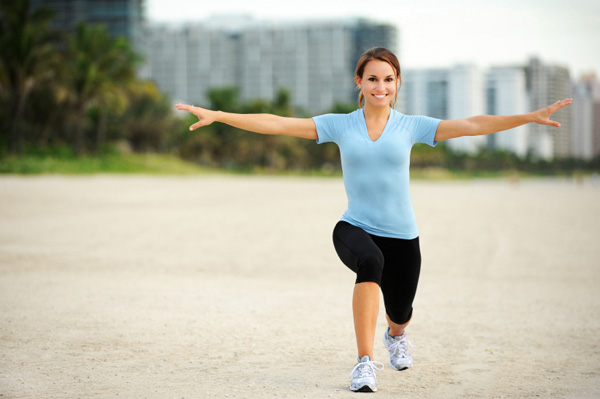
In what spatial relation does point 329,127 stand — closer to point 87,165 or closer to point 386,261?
point 386,261

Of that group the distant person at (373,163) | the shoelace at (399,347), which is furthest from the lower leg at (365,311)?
the shoelace at (399,347)

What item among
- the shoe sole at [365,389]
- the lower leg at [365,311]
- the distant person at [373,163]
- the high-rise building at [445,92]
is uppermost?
the high-rise building at [445,92]

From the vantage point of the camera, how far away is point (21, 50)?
35.5 m

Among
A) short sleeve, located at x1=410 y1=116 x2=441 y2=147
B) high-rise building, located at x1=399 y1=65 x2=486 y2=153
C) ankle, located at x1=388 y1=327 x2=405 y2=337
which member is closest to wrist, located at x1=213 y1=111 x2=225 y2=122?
short sleeve, located at x1=410 y1=116 x2=441 y2=147

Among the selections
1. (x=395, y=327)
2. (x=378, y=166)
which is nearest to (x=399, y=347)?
(x=395, y=327)

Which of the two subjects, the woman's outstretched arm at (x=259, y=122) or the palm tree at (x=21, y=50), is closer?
the woman's outstretched arm at (x=259, y=122)

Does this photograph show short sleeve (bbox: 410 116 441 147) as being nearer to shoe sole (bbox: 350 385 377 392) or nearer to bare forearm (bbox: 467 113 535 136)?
bare forearm (bbox: 467 113 535 136)

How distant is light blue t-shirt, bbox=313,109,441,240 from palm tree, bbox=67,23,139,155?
38935 millimetres

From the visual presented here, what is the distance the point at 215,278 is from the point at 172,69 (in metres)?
165

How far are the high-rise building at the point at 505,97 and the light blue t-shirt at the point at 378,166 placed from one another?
188764 mm

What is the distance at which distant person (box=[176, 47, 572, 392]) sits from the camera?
12.4 ft

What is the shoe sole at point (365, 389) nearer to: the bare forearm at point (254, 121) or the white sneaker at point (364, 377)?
the white sneaker at point (364, 377)

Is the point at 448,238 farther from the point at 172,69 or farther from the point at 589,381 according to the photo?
the point at 172,69

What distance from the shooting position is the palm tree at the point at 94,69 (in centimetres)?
4047
